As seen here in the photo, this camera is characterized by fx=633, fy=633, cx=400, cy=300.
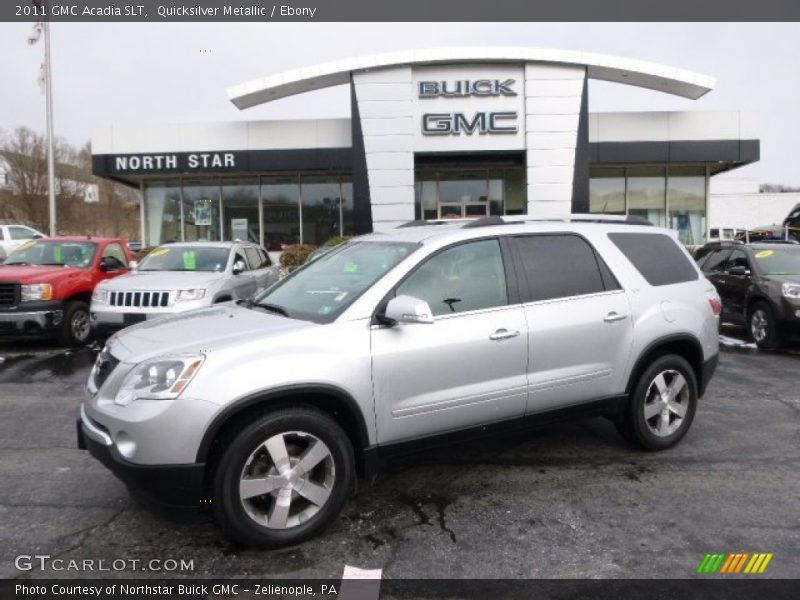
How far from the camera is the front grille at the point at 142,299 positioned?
8164mm

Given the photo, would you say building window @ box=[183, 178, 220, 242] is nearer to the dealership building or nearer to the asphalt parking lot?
the dealership building

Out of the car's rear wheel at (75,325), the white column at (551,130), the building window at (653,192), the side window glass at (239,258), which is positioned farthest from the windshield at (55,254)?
the building window at (653,192)

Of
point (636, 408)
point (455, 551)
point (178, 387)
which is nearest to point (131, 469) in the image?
point (178, 387)

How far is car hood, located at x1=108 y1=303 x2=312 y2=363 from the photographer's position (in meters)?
3.33

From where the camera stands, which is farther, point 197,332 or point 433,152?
point 433,152

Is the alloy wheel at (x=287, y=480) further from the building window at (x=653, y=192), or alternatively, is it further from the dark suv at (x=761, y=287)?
the building window at (x=653, y=192)

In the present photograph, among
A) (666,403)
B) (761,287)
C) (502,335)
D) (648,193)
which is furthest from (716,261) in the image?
(648,193)

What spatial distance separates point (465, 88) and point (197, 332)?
1732 cm

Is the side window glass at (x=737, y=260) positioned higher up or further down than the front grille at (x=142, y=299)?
higher up

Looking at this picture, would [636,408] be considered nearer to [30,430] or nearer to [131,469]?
[131,469]

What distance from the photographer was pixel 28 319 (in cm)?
871

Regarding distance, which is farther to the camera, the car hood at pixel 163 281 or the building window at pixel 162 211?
the building window at pixel 162 211

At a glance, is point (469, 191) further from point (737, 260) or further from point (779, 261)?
point (779, 261)

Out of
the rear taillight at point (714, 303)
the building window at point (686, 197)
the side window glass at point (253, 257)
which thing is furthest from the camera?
the building window at point (686, 197)
